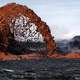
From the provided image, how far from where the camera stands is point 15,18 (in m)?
133

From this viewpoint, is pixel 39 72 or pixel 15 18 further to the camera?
pixel 15 18

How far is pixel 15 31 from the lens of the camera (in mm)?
132625

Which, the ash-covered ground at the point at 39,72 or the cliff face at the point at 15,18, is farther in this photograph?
the cliff face at the point at 15,18

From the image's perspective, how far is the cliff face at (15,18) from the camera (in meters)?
131

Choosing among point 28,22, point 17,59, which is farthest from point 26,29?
point 17,59

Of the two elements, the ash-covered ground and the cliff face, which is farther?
the cliff face

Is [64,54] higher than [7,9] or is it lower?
lower

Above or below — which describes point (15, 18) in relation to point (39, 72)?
above

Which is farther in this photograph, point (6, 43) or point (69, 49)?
point (69, 49)

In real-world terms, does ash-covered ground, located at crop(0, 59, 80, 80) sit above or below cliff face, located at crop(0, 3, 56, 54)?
below

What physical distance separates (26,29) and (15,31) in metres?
3.08

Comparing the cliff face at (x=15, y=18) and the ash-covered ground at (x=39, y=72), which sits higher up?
the cliff face at (x=15, y=18)

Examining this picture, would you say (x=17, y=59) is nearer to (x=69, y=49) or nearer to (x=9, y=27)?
(x=9, y=27)

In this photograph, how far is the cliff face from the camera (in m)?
131
